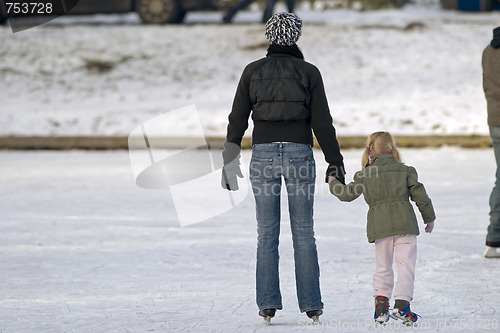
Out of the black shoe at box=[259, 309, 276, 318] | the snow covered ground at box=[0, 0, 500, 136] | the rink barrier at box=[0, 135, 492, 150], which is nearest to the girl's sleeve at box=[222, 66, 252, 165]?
the black shoe at box=[259, 309, 276, 318]

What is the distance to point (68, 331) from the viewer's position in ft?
16.4

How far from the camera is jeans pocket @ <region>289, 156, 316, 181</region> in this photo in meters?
4.96

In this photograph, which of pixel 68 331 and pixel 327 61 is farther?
pixel 327 61

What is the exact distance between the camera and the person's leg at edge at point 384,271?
5008 mm

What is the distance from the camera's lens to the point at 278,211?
16.8 feet

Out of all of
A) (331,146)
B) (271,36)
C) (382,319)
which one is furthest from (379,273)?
(271,36)

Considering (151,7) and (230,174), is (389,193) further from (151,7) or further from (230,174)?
(151,7)

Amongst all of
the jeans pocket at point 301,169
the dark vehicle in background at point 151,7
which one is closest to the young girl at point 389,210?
the jeans pocket at point 301,169

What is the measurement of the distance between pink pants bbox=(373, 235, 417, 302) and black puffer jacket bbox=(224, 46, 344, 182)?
0.46m

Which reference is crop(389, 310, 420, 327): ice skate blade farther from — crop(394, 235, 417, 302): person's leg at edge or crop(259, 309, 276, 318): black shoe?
crop(259, 309, 276, 318): black shoe

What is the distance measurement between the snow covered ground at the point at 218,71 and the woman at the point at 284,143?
386 inches

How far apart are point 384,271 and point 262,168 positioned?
832 millimetres

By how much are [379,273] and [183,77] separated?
533 inches

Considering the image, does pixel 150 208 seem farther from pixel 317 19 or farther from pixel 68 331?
pixel 317 19
